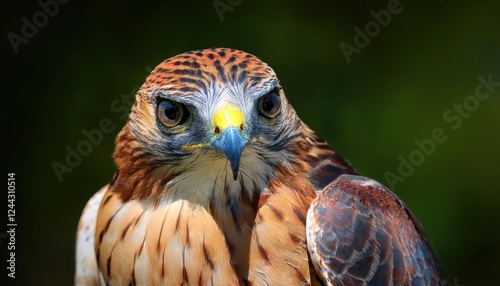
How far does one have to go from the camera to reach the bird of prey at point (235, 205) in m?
3.72

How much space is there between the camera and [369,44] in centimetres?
709

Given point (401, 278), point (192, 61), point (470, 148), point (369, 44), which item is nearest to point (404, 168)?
point (470, 148)

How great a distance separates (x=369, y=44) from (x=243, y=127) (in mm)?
3796

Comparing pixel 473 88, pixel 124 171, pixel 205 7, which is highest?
pixel 205 7

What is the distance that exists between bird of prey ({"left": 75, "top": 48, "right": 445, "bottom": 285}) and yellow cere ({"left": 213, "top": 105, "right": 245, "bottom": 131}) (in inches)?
2.2

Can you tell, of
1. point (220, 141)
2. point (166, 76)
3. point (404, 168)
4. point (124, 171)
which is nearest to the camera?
point (220, 141)

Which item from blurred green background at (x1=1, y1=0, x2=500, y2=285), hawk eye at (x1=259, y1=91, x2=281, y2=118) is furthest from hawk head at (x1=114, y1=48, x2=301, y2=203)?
blurred green background at (x1=1, y1=0, x2=500, y2=285)

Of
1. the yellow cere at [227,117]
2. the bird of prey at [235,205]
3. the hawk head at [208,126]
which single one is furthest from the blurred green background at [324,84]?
the yellow cere at [227,117]

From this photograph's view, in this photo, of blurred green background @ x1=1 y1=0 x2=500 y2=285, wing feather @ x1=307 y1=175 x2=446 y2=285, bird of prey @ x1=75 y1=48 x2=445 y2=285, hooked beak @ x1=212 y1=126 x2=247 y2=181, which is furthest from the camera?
blurred green background @ x1=1 y1=0 x2=500 y2=285

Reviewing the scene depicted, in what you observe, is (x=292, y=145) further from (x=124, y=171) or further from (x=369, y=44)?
(x=369, y=44)

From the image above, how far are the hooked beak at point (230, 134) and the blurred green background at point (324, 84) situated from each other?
3444mm

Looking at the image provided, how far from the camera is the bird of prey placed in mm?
3721

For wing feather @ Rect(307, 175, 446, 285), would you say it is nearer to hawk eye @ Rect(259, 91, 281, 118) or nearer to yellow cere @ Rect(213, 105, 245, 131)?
hawk eye @ Rect(259, 91, 281, 118)

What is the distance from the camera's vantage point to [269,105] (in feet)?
12.4
